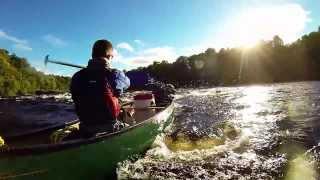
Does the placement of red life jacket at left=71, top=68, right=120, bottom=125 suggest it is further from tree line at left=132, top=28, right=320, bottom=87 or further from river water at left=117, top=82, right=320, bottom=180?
tree line at left=132, top=28, right=320, bottom=87

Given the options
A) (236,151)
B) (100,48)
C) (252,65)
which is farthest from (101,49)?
(252,65)

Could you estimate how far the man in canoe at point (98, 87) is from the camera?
8094 millimetres

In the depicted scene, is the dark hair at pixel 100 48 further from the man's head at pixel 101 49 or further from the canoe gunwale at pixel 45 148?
the canoe gunwale at pixel 45 148

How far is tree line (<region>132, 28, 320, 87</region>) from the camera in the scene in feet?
301

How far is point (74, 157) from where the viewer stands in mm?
7777

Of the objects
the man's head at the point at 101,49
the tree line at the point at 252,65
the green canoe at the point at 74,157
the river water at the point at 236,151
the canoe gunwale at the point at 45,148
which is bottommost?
the river water at the point at 236,151

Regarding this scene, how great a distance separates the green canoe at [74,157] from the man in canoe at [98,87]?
0.52 metres

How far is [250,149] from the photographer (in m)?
12.8

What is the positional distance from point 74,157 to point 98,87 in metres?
1.50

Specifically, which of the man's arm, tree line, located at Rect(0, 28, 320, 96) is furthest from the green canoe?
tree line, located at Rect(0, 28, 320, 96)

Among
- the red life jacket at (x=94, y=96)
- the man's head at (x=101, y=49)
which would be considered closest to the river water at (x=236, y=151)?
the red life jacket at (x=94, y=96)

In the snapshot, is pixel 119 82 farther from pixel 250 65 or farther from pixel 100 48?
pixel 250 65

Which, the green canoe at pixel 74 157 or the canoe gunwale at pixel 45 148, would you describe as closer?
the canoe gunwale at pixel 45 148

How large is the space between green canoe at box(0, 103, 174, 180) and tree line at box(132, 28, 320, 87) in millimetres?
78783
